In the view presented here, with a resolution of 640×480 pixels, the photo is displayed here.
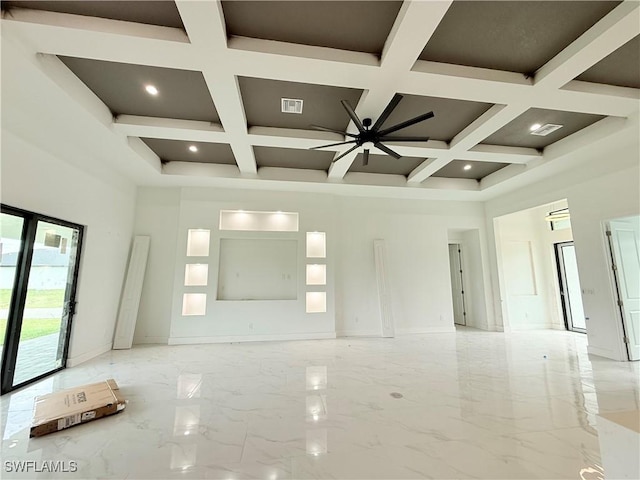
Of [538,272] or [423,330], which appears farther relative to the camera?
[538,272]

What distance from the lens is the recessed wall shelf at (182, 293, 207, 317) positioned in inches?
239

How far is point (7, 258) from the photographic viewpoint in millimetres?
3395

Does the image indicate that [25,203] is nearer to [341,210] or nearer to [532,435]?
[341,210]

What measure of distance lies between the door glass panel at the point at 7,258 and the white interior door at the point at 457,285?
366 inches

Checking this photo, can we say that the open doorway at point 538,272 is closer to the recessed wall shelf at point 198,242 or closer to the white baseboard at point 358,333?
the white baseboard at point 358,333

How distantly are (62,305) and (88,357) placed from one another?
1.06m

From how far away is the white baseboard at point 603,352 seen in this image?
470cm

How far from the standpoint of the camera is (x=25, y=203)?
3.48 metres

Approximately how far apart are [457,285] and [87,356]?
8.96 metres

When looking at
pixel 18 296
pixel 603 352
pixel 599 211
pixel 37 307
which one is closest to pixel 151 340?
pixel 37 307

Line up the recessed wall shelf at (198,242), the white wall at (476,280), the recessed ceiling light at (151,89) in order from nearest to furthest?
the recessed ceiling light at (151,89) < the recessed wall shelf at (198,242) < the white wall at (476,280)

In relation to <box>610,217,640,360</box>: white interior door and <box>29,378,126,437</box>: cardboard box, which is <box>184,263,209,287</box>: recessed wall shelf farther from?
<box>610,217,640,360</box>: white interior door

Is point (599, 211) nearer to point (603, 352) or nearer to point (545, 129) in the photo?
A: point (545, 129)

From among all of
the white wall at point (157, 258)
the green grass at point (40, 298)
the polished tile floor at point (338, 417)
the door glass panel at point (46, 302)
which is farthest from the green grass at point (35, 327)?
the white wall at point (157, 258)
